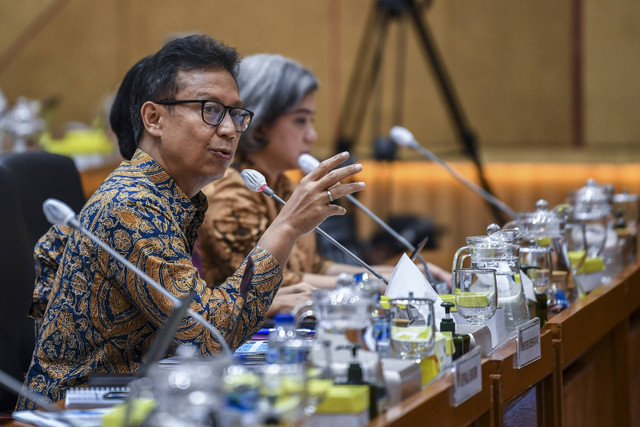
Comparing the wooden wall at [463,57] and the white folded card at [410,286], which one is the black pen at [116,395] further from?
the wooden wall at [463,57]

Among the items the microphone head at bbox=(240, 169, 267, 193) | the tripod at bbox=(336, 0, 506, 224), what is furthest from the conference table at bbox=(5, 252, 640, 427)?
the tripod at bbox=(336, 0, 506, 224)

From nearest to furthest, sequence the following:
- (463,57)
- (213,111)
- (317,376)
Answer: (317,376), (213,111), (463,57)

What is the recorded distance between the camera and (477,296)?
160 cm

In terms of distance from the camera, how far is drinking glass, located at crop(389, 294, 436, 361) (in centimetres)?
129

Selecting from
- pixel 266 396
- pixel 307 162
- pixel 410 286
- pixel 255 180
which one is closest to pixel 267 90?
pixel 307 162

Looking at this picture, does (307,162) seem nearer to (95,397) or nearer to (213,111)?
(213,111)

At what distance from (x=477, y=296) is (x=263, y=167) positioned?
1.04m

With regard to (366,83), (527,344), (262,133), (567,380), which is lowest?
(567,380)

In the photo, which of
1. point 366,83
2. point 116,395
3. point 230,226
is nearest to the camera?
point 116,395

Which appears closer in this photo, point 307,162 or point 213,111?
point 213,111

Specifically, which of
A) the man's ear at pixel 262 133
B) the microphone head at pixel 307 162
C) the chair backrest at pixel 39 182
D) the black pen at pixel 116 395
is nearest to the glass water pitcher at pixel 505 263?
the microphone head at pixel 307 162

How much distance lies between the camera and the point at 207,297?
1.53 m

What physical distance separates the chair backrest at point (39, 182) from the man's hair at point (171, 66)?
544 millimetres

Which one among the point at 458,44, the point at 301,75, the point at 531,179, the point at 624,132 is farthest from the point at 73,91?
the point at 301,75
